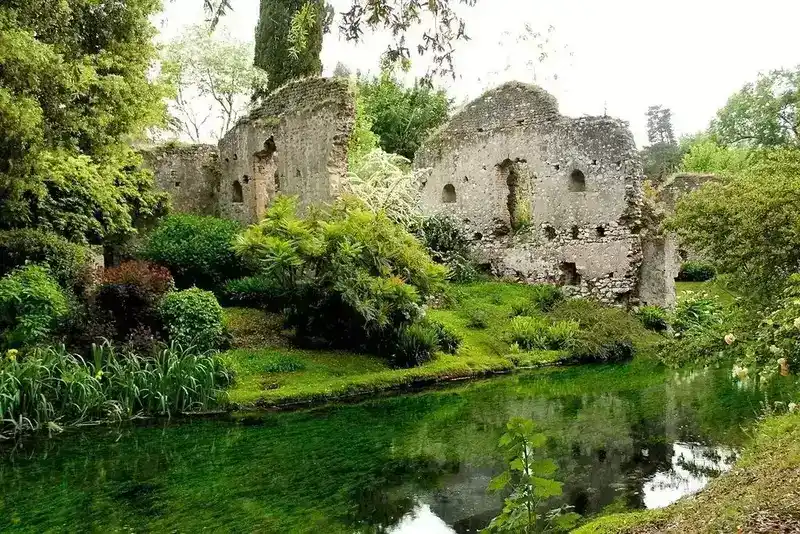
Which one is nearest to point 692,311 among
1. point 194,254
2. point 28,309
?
point 194,254

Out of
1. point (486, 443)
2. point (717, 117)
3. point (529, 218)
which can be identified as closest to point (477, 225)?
point (529, 218)

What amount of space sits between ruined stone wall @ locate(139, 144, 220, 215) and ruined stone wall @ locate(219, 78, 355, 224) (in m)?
0.54

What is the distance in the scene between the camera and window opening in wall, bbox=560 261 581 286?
21078 millimetres

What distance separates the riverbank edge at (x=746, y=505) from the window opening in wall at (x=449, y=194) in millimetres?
17266

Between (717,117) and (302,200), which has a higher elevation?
(717,117)

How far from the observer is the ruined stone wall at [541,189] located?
66.1 feet

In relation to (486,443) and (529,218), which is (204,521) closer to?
(486,443)

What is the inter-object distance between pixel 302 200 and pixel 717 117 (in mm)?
28982

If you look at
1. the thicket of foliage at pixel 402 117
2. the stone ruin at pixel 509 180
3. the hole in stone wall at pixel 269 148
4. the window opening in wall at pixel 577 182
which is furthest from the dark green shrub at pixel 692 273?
the hole in stone wall at pixel 269 148

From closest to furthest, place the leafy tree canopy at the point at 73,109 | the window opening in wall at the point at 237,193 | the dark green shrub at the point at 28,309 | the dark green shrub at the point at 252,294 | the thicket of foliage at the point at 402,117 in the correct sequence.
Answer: the leafy tree canopy at the point at 73,109
the dark green shrub at the point at 28,309
the dark green shrub at the point at 252,294
the window opening in wall at the point at 237,193
the thicket of foliage at the point at 402,117

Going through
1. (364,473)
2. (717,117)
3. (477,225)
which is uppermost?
(717,117)

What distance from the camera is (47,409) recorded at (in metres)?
10.0

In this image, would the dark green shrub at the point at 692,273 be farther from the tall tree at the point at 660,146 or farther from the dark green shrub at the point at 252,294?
the tall tree at the point at 660,146

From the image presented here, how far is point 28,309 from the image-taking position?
1166 cm
